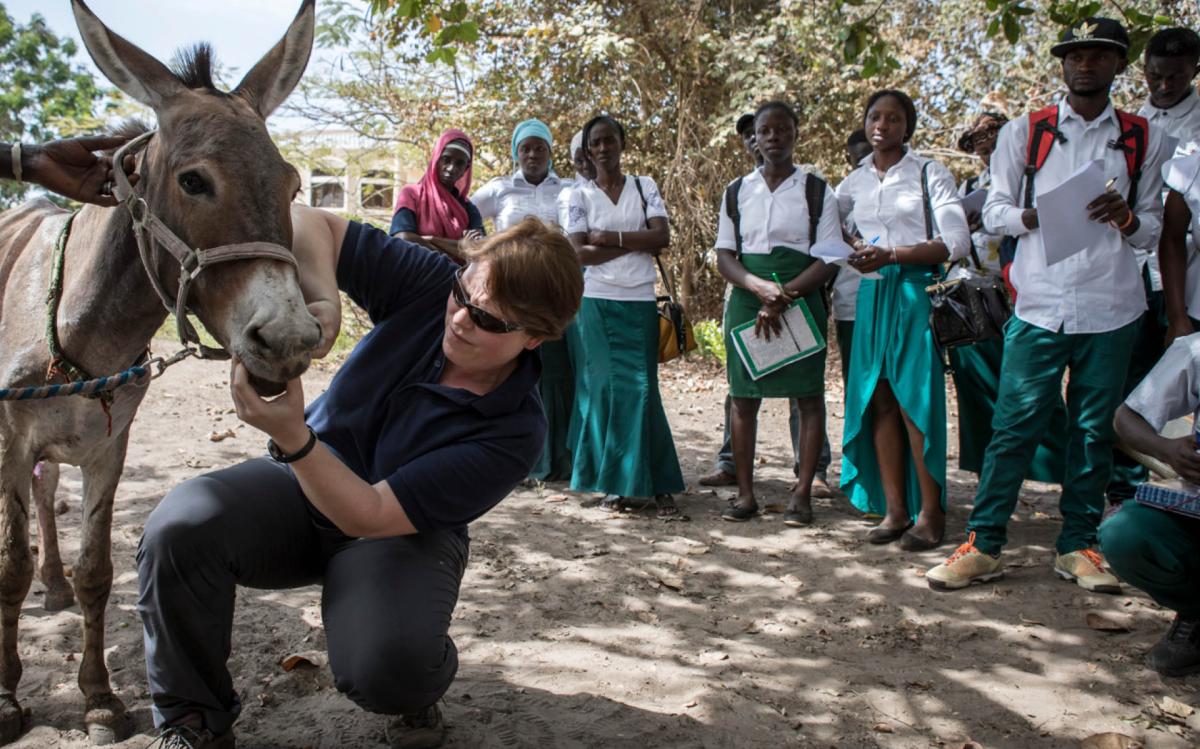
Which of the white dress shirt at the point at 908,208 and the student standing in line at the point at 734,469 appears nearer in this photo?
the white dress shirt at the point at 908,208

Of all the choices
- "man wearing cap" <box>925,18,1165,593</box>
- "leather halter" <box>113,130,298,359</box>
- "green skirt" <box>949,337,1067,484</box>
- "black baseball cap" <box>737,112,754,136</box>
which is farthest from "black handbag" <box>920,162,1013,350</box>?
"leather halter" <box>113,130,298,359</box>

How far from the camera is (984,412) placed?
17.5ft

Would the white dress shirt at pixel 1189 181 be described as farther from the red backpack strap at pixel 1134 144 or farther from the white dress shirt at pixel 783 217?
the white dress shirt at pixel 783 217

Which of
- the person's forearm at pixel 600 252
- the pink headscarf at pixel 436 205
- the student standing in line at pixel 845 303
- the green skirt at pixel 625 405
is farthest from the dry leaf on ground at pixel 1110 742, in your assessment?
the pink headscarf at pixel 436 205

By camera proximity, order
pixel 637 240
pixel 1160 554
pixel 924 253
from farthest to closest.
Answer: pixel 637 240 < pixel 924 253 < pixel 1160 554

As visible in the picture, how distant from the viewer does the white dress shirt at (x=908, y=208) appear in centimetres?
480

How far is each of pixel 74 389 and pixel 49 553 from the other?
74.8 inches

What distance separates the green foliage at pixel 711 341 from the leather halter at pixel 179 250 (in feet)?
28.8

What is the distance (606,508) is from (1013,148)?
10.0ft

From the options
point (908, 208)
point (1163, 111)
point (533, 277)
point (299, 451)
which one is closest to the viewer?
point (299, 451)

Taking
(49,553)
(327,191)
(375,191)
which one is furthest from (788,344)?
(327,191)

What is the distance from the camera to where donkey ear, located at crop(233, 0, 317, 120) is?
2.57 m

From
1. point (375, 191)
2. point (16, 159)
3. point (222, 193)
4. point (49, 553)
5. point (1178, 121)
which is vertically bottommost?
point (49, 553)

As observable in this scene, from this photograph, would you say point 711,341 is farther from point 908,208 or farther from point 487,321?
point 487,321
